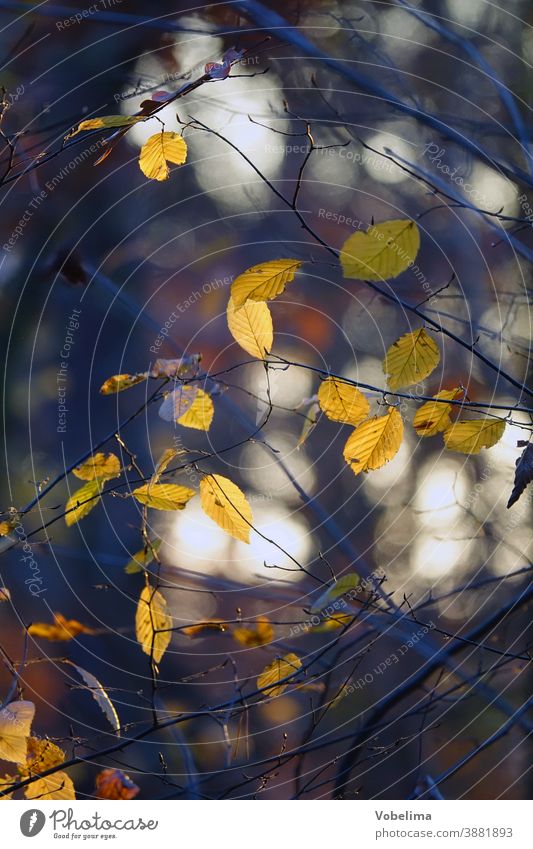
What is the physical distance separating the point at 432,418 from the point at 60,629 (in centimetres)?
34

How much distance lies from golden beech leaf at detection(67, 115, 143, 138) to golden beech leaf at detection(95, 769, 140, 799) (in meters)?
0.49

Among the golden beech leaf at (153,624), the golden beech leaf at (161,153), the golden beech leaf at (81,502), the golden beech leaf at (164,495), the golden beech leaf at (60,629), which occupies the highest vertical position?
the golden beech leaf at (161,153)

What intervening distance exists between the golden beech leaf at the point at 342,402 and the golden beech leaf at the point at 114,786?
0.32m

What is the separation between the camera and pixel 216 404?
56 cm

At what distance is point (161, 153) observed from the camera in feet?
1.79

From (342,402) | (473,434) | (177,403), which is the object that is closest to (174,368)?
(177,403)

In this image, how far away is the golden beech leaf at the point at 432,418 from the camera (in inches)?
22.1

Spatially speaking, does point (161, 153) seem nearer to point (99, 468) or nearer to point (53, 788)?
point (99, 468)

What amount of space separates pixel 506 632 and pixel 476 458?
14 cm

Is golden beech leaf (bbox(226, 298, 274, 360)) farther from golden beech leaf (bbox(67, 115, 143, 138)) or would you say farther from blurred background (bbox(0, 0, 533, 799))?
golden beech leaf (bbox(67, 115, 143, 138))

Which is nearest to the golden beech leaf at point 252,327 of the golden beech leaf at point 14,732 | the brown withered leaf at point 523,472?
the brown withered leaf at point 523,472

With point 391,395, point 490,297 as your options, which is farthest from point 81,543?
point 490,297

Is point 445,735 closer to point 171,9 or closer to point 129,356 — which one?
point 129,356

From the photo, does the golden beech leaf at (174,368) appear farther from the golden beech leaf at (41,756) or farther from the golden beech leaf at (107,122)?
the golden beech leaf at (41,756)
